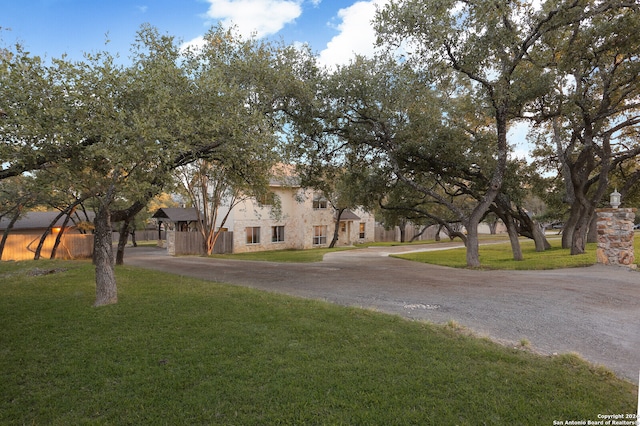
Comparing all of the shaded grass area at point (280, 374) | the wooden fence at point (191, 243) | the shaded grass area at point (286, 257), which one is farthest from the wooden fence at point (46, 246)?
the shaded grass area at point (280, 374)

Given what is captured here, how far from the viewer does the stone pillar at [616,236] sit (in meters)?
11.7

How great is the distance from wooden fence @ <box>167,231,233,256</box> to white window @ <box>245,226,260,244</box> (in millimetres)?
1412

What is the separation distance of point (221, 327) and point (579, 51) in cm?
1523

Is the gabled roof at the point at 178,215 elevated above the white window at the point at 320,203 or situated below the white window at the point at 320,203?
below

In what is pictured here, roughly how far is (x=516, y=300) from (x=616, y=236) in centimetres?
715

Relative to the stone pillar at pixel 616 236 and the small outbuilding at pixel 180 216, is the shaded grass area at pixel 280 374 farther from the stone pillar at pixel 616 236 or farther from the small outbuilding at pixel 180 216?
the small outbuilding at pixel 180 216

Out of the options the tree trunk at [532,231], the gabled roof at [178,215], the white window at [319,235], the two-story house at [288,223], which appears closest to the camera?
the tree trunk at [532,231]

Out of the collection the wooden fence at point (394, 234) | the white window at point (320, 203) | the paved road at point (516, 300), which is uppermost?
the white window at point (320, 203)

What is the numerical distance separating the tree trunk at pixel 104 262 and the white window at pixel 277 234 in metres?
22.5

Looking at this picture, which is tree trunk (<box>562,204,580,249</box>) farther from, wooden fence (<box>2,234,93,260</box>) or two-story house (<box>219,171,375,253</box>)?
wooden fence (<box>2,234,93,260</box>)

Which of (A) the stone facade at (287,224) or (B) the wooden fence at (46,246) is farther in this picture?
(A) the stone facade at (287,224)

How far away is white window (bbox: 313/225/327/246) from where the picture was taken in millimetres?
32844

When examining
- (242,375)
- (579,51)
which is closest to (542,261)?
(579,51)

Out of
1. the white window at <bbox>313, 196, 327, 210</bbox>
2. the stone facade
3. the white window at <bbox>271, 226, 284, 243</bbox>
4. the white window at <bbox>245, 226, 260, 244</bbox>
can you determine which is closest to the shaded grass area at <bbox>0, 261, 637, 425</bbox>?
the stone facade
